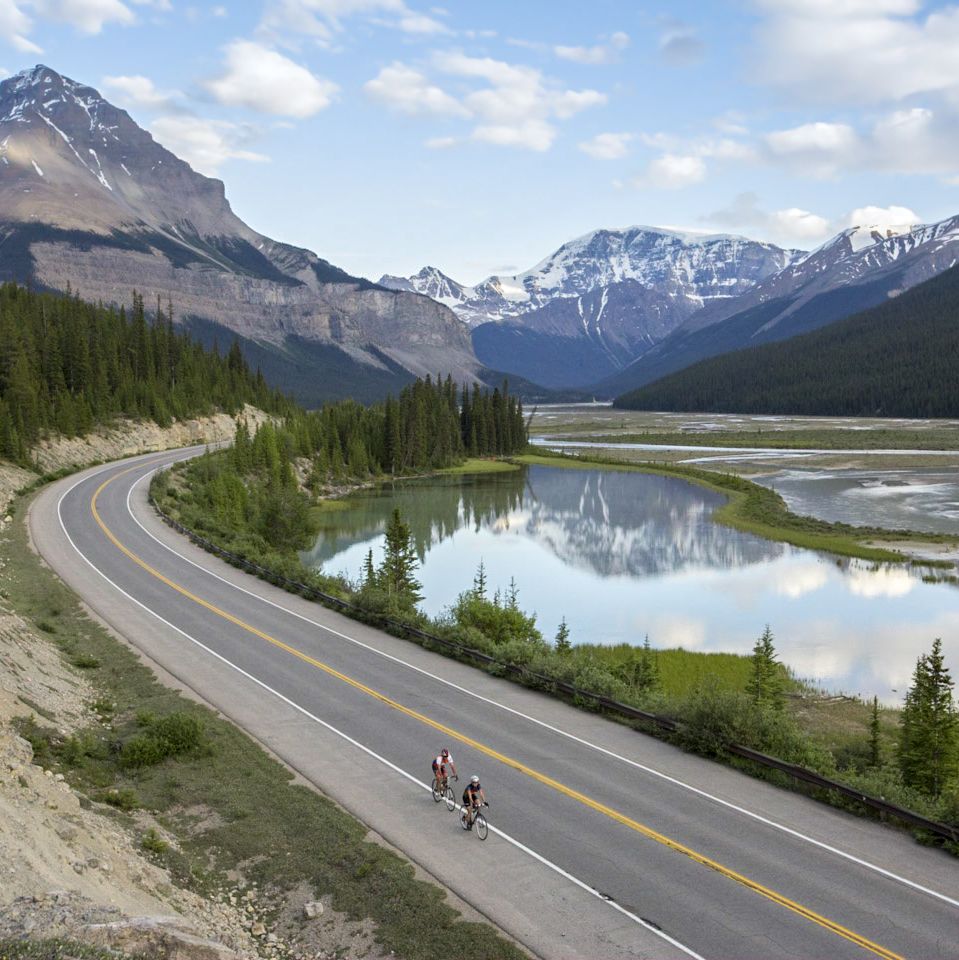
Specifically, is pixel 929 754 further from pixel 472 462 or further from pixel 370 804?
pixel 472 462

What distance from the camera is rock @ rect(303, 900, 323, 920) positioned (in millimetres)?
14156

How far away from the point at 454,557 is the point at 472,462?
82409mm

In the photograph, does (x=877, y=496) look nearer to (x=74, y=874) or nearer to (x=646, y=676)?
(x=646, y=676)

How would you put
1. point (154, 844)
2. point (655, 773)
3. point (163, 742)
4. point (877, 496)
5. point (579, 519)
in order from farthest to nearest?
point (877, 496)
point (579, 519)
point (163, 742)
point (655, 773)
point (154, 844)

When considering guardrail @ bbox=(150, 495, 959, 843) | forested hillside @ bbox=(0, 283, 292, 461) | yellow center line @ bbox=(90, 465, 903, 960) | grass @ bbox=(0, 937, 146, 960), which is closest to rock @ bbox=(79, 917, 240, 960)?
grass @ bbox=(0, 937, 146, 960)

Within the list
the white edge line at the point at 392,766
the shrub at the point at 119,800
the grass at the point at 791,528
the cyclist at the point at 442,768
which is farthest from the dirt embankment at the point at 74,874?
the grass at the point at 791,528

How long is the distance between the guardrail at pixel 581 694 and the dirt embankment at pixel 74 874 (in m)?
12.5

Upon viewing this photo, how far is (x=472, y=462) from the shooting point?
147500mm

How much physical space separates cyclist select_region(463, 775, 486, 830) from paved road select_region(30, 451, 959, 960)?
1.25 ft

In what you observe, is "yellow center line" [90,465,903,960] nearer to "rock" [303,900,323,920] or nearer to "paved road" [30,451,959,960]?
"paved road" [30,451,959,960]

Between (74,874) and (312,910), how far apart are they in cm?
397

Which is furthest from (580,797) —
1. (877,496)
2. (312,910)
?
(877,496)

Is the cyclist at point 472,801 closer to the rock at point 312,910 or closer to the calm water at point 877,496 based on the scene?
the rock at point 312,910

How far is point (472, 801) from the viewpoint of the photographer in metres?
16.9
